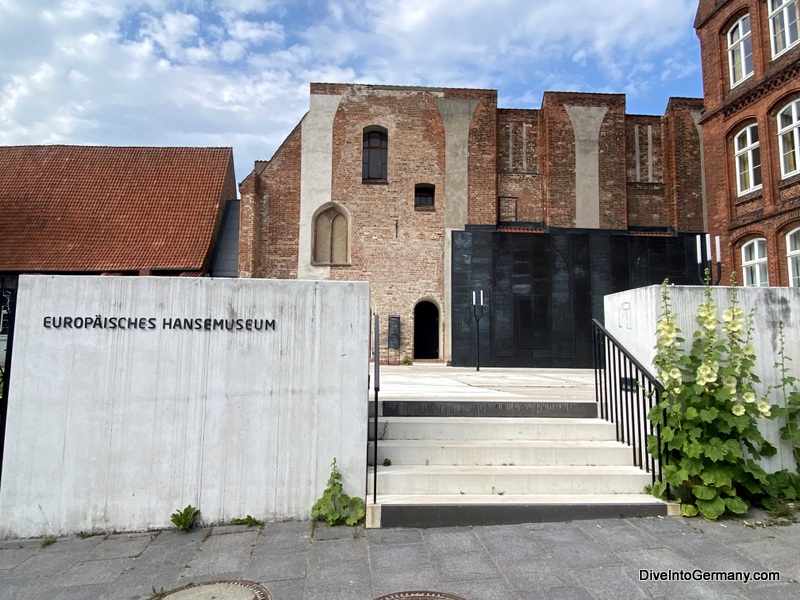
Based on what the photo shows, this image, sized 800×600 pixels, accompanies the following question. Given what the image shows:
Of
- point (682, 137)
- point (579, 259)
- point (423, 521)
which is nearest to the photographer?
point (423, 521)

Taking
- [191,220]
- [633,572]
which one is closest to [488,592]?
[633,572]

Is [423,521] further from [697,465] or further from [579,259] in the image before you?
[579,259]

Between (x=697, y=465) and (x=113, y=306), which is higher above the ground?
(x=113, y=306)

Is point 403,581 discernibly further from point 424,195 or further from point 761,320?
point 424,195

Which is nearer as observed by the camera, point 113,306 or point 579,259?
point 113,306

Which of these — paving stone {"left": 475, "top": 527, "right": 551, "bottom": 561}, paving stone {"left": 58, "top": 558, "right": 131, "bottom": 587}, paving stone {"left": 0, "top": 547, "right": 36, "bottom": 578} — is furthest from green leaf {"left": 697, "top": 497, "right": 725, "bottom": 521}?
paving stone {"left": 0, "top": 547, "right": 36, "bottom": 578}

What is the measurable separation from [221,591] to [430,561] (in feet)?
4.32

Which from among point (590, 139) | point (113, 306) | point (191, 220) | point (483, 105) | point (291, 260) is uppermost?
point (483, 105)

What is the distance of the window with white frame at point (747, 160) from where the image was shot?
14.5 meters

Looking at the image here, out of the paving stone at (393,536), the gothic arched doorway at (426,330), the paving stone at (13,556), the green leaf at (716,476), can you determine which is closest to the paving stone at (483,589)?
the paving stone at (393,536)

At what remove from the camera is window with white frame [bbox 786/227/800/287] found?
13141 millimetres

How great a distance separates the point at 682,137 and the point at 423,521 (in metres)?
21.1

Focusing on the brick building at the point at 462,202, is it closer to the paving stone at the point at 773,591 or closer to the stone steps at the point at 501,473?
the stone steps at the point at 501,473

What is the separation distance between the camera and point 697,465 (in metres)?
4.04
